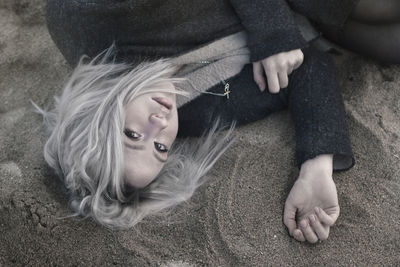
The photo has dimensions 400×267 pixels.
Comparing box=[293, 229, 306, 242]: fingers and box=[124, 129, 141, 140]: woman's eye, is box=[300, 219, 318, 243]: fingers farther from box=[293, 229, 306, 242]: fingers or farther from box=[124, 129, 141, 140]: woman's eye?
box=[124, 129, 141, 140]: woman's eye

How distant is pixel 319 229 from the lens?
118 centimetres

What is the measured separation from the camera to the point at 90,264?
3.92 ft

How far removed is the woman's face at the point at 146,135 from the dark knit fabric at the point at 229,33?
0.15m

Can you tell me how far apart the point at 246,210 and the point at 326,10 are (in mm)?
595

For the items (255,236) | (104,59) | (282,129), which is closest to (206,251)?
(255,236)

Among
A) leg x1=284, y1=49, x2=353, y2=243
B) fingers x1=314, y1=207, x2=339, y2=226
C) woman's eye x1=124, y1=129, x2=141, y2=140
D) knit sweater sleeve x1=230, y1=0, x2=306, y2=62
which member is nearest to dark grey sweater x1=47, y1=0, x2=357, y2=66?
knit sweater sleeve x1=230, y1=0, x2=306, y2=62

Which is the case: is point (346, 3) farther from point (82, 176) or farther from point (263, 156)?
point (82, 176)

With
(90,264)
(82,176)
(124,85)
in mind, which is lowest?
(90,264)

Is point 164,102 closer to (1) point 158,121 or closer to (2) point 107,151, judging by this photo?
(1) point 158,121

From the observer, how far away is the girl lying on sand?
1193mm

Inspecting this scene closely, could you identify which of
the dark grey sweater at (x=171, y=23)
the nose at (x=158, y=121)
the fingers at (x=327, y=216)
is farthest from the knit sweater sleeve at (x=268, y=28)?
the fingers at (x=327, y=216)

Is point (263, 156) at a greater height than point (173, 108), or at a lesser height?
lesser

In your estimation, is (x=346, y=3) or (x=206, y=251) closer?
(x=206, y=251)

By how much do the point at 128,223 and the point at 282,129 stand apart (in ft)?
1.65
